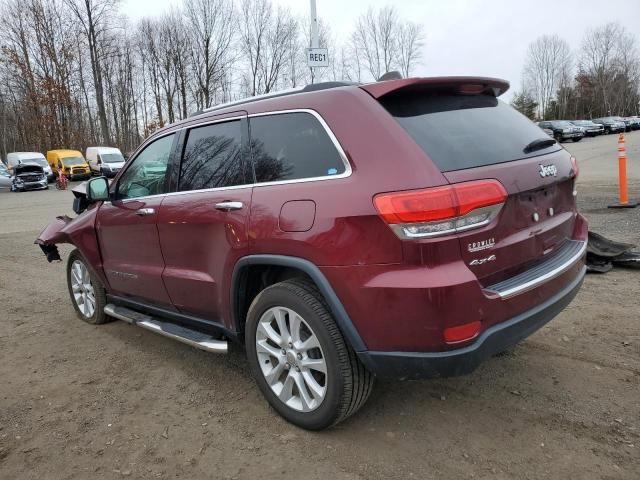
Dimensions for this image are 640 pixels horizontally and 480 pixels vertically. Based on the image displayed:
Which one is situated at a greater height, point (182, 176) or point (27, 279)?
point (182, 176)

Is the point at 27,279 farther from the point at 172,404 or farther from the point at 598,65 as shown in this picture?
the point at 598,65

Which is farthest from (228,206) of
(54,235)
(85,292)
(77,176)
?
(77,176)

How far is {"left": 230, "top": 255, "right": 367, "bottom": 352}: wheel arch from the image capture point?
251 centimetres

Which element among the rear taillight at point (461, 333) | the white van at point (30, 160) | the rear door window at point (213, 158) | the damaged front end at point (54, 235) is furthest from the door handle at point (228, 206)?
the white van at point (30, 160)

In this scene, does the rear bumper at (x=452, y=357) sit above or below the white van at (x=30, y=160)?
below

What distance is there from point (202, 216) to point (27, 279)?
4.75 meters

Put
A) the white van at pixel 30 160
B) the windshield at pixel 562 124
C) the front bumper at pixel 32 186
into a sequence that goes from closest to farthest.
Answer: the front bumper at pixel 32 186 → the white van at pixel 30 160 → the windshield at pixel 562 124

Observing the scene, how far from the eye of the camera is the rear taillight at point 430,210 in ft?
7.52

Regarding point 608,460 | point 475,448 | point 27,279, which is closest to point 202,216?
point 475,448

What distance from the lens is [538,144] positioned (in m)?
3.03

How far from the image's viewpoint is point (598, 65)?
251 ft

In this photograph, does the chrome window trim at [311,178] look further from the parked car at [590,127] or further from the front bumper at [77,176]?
the parked car at [590,127]

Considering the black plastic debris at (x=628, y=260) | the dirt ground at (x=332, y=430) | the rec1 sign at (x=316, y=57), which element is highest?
the rec1 sign at (x=316, y=57)

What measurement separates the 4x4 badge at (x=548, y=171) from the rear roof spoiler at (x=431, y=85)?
1.95 ft
